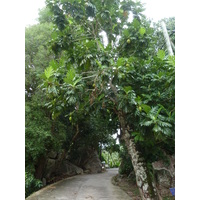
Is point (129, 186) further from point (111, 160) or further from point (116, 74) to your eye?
point (111, 160)

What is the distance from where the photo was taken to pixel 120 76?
3.24 meters

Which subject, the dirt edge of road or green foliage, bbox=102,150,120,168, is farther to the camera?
green foliage, bbox=102,150,120,168

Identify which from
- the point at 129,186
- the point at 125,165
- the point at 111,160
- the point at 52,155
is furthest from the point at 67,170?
the point at 111,160

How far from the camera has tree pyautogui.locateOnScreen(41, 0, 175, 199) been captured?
3340mm

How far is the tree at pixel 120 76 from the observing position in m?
3.34

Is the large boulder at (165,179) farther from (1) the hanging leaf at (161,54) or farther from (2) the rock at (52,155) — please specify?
(2) the rock at (52,155)

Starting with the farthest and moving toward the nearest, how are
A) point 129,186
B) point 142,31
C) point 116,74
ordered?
point 129,186 → point 142,31 → point 116,74

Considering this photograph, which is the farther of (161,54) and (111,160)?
(111,160)

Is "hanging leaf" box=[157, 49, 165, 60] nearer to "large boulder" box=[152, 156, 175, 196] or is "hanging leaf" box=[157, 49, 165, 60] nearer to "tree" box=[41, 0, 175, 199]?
"tree" box=[41, 0, 175, 199]

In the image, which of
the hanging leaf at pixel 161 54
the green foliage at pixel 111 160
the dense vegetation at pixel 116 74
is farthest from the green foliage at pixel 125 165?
the green foliage at pixel 111 160

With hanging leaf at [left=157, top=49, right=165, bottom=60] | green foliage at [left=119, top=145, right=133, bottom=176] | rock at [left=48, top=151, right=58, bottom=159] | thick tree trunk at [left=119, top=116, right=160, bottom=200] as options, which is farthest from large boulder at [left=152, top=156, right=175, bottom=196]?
rock at [left=48, top=151, right=58, bottom=159]

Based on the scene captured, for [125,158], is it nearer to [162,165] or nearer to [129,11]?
[162,165]

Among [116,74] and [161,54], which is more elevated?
[161,54]

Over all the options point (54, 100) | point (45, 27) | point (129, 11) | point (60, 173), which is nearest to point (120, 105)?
point (54, 100)
